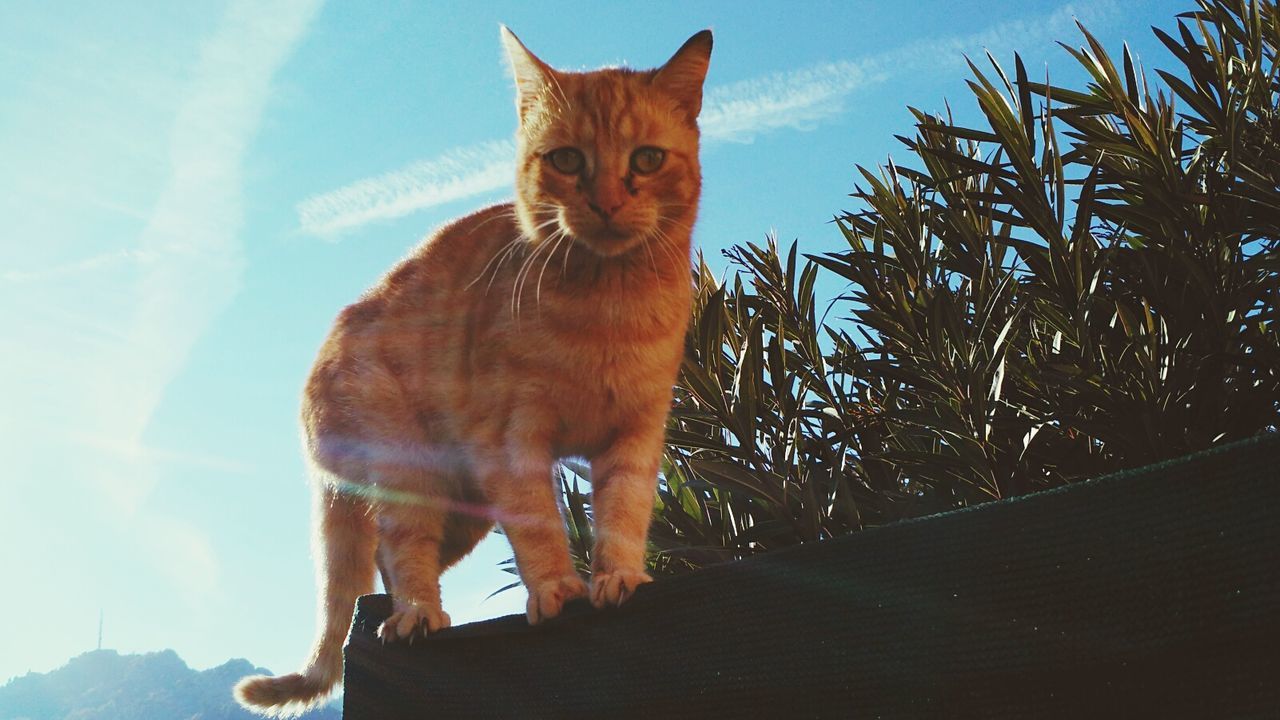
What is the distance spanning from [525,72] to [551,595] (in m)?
0.79

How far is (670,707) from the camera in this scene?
0.85 m

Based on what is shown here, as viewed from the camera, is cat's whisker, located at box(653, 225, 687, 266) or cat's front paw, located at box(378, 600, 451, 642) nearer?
cat's front paw, located at box(378, 600, 451, 642)

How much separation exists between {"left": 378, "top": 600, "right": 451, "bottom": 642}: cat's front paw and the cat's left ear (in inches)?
30.5

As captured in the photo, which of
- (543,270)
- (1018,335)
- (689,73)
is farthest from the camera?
(1018,335)

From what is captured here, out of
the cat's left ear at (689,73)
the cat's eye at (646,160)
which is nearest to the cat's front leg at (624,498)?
the cat's eye at (646,160)

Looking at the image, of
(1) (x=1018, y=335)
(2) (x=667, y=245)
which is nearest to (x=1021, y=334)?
(1) (x=1018, y=335)

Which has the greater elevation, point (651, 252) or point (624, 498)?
point (651, 252)

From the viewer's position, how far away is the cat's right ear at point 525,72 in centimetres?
143

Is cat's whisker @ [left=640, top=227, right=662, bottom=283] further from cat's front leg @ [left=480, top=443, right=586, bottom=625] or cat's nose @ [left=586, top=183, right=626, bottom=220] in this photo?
cat's front leg @ [left=480, top=443, right=586, bottom=625]

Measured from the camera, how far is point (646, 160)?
1.31m

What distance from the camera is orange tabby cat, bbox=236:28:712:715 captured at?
1.24 m

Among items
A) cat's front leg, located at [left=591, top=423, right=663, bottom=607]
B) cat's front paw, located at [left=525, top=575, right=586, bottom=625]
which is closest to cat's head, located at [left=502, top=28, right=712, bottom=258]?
cat's front leg, located at [left=591, top=423, right=663, bottom=607]

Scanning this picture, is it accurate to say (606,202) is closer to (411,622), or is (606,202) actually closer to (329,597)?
(411,622)

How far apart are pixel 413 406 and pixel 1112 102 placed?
70.9 inches
